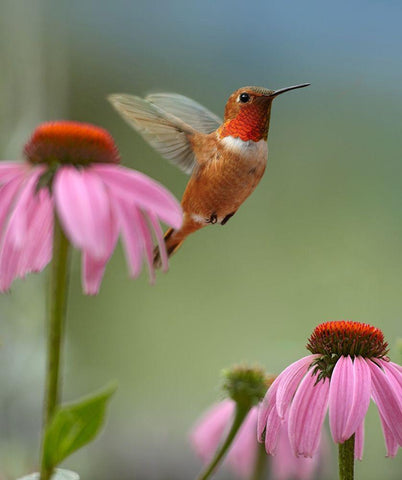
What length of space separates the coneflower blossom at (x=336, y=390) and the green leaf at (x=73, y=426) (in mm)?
88

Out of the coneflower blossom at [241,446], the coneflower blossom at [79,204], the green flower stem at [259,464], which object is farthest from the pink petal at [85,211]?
the coneflower blossom at [241,446]

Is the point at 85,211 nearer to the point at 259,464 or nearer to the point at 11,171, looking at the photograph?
the point at 11,171

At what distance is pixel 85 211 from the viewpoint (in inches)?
8.4

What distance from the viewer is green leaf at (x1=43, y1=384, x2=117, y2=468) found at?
0.75ft

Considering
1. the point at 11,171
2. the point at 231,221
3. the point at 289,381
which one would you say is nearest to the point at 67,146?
the point at 11,171

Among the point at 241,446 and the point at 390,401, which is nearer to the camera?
the point at 390,401

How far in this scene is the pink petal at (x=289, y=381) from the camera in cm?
31

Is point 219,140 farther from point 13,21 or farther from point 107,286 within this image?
point 107,286

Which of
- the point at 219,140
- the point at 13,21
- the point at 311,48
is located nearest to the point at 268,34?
the point at 311,48

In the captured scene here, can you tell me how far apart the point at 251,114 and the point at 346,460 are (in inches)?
5.9

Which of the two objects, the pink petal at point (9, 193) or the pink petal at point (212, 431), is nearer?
the pink petal at point (9, 193)

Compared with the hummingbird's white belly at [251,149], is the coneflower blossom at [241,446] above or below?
below

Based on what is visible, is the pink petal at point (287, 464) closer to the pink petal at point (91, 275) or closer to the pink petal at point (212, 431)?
the pink petal at point (212, 431)

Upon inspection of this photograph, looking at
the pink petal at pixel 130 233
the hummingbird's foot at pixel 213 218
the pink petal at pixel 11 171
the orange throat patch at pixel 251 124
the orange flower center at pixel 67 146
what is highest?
the orange throat patch at pixel 251 124
